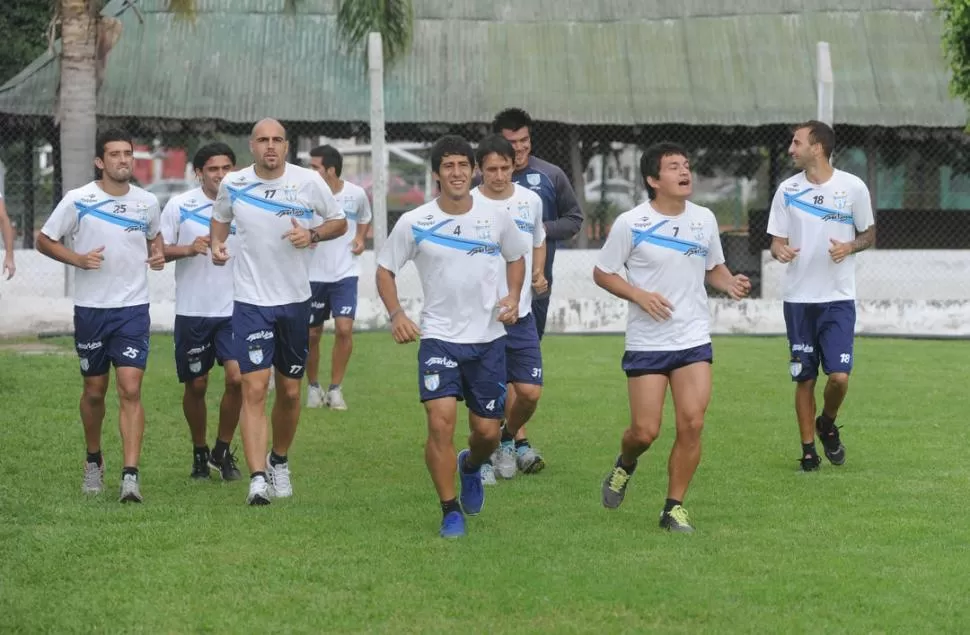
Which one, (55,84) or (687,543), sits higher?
(55,84)

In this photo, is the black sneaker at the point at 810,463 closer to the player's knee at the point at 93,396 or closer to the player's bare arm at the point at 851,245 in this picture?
the player's bare arm at the point at 851,245

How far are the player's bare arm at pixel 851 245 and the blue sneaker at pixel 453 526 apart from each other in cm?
346

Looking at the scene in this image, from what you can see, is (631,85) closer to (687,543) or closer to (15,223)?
(15,223)

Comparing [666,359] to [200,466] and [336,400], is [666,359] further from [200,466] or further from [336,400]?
[336,400]

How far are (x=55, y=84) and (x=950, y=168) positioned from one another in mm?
14597

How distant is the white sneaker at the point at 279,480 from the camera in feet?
32.7

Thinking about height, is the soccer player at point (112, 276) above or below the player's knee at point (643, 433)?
above

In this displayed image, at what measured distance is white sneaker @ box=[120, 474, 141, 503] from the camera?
9.70m

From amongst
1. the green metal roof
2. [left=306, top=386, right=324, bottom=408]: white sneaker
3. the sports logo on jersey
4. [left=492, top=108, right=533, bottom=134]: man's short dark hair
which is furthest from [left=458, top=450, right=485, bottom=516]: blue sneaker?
the green metal roof

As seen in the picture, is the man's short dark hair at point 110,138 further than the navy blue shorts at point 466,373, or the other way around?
the man's short dark hair at point 110,138

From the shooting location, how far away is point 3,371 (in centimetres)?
1598

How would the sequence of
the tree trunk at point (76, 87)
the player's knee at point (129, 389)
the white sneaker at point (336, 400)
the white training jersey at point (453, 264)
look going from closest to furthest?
1. the white training jersey at point (453, 264)
2. the player's knee at point (129, 389)
3. the white sneaker at point (336, 400)
4. the tree trunk at point (76, 87)

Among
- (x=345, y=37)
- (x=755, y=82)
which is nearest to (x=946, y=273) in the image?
(x=755, y=82)

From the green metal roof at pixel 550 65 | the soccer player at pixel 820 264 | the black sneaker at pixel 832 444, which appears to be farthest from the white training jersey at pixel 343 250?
the green metal roof at pixel 550 65
